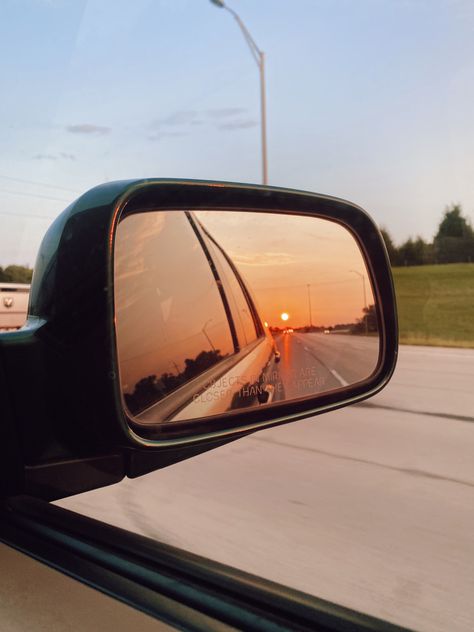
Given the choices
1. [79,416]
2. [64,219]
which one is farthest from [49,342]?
[64,219]

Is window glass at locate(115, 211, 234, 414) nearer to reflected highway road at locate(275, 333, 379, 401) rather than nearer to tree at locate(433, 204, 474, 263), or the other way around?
reflected highway road at locate(275, 333, 379, 401)

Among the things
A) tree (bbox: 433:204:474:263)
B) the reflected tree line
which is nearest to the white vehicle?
the reflected tree line

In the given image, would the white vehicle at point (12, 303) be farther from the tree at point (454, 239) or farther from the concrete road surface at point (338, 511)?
the tree at point (454, 239)

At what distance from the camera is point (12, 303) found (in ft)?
14.8

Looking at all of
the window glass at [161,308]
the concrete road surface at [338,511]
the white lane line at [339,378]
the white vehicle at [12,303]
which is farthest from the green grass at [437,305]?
the window glass at [161,308]

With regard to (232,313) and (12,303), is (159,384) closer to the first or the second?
(232,313)

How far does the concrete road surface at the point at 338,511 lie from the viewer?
102 inches

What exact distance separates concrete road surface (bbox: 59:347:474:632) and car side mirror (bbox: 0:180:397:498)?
2.72ft

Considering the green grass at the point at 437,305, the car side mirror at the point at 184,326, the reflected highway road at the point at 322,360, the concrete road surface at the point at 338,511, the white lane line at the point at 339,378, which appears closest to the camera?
the car side mirror at the point at 184,326

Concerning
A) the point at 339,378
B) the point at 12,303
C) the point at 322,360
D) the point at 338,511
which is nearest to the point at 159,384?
the point at 322,360

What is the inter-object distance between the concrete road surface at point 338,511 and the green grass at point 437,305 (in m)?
12.3

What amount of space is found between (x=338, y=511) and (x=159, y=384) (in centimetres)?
230

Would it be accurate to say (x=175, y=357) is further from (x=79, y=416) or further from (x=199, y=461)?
(x=199, y=461)

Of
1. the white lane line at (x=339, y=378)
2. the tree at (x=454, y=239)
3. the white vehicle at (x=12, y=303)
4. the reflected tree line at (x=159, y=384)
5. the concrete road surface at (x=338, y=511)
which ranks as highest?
the tree at (x=454, y=239)
